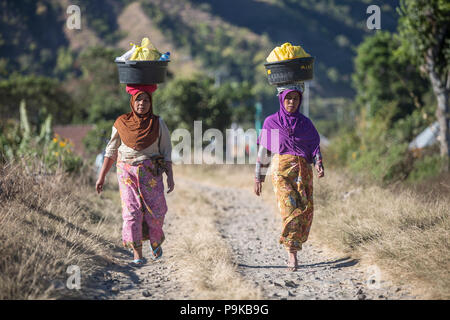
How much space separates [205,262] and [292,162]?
4.59 ft

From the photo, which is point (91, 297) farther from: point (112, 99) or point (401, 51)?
point (112, 99)

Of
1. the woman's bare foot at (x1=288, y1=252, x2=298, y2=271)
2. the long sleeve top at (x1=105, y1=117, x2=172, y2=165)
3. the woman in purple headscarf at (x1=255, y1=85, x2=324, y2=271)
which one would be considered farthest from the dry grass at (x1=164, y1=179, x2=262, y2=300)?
the long sleeve top at (x1=105, y1=117, x2=172, y2=165)

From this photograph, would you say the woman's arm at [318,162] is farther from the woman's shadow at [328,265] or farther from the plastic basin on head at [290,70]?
the woman's shadow at [328,265]

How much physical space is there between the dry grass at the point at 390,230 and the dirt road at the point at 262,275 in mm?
167

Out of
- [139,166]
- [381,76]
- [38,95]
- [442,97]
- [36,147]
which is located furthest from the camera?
[38,95]

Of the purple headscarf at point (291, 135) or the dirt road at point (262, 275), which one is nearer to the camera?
the dirt road at point (262, 275)

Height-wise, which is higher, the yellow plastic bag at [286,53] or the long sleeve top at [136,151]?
the yellow plastic bag at [286,53]

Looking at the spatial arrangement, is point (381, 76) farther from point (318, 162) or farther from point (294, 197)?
point (294, 197)

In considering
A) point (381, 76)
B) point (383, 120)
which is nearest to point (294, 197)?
point (383, 120)

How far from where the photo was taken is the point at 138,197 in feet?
16.9

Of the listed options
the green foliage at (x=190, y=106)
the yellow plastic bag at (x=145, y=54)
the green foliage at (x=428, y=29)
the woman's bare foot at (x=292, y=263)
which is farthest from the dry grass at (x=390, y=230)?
the green foliage at (x=190, y=106)

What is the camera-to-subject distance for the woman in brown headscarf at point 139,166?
16.8ft

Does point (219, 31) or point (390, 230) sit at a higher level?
point (219, 31)
